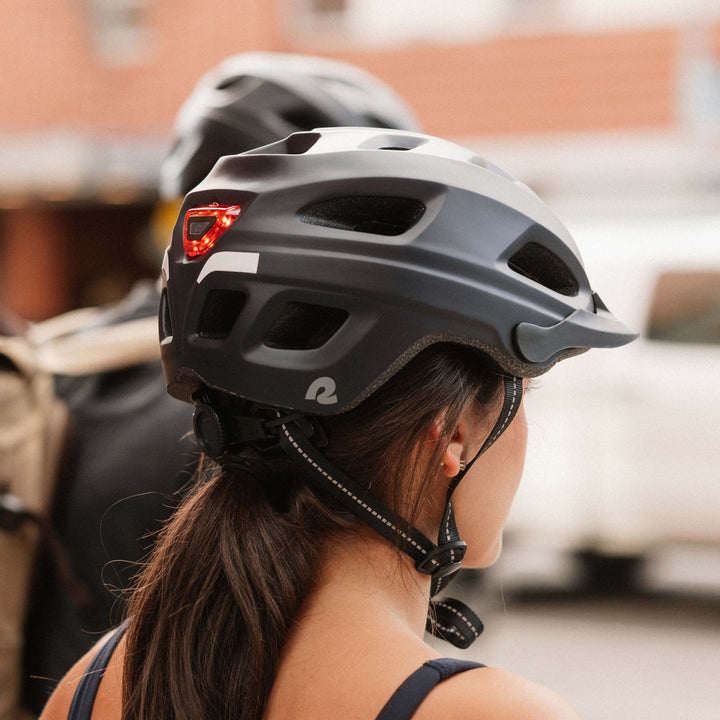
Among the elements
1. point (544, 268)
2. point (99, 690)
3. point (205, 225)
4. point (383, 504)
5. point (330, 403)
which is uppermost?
point (205, 225)

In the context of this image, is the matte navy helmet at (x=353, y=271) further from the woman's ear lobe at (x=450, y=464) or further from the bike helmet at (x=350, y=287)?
the woman's ear lobe at (x=450, y=464)

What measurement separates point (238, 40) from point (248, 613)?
45.7 feet

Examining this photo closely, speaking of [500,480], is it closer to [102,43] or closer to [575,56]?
[575,56]

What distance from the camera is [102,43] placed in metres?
Result: 15.2

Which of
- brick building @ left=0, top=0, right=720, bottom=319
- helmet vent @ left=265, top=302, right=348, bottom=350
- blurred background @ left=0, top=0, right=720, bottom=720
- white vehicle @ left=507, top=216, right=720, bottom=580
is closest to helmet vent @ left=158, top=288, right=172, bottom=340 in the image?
helmet vent @ left=265, top=302, right=348, bottom=350

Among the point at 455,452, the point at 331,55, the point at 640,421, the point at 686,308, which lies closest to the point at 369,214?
the point at 455,452

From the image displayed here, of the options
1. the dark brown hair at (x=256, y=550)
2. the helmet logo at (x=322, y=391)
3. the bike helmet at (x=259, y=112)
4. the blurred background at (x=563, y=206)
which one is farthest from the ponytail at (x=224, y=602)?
the blurred background at (x=563, y=206)

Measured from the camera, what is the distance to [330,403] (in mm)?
1566

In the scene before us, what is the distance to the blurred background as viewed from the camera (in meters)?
6.73

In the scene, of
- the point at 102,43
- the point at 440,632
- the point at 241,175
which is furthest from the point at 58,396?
the point at 102,43

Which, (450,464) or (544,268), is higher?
(544,268)

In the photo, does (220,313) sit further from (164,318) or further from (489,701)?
(489,701)

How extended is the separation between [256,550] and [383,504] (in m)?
0.20

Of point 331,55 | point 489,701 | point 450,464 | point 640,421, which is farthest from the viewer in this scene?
point 331,55
